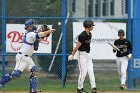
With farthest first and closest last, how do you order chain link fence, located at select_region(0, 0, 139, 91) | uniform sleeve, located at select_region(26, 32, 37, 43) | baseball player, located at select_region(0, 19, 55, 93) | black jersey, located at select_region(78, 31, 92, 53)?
chain link fence, located at select_region(0, 0, 139, 91) → black jersey, located at select_region(78, 31, 92, 53) → baseball player, located at select_region(0, 19, 55, 93) → uniform sleeve, located at select_region(26, 32, 37, 43)

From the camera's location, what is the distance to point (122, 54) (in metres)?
14.9

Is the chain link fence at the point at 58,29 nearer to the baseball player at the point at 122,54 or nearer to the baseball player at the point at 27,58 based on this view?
the baseball player at the point at 122,54

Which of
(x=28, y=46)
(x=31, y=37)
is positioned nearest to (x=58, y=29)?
(x=28, y=46)

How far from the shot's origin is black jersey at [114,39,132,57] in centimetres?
1491

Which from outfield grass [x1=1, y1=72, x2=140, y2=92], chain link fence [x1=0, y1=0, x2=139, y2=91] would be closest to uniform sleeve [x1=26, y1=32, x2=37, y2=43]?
outfield grass [x1=1, y1=72, x2=140, y2=92]

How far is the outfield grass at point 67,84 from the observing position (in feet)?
50.2

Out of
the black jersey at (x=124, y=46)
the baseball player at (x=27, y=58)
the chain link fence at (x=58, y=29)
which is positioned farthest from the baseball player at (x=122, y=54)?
the baseball player at (x=27, y=58)

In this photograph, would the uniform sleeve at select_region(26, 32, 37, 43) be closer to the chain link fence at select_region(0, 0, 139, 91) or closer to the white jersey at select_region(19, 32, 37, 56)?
the white jersey at select_region(19, 32, 37, 56)

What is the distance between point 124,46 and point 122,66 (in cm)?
62

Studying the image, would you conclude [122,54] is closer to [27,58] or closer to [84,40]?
[84,40]

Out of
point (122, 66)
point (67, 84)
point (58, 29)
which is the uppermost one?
point (58, 29)

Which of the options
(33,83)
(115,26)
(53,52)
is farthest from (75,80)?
(33,83)

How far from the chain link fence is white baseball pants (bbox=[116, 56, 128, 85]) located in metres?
0.80

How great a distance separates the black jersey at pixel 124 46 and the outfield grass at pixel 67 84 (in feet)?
3.89
